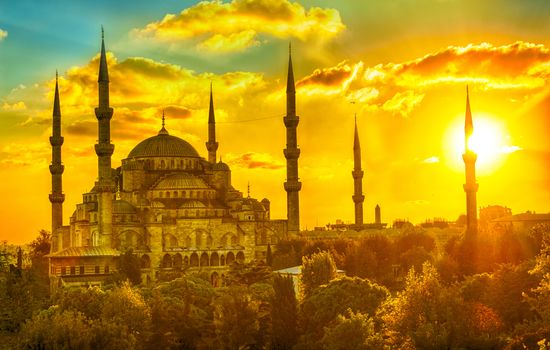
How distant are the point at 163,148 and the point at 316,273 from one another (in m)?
33.2

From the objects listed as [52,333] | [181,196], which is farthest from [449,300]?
[181,196]

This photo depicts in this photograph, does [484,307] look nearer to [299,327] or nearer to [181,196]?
[299,327]

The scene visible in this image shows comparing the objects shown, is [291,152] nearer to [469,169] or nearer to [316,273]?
[469,169]

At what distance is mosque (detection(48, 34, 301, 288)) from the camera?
2240 inches

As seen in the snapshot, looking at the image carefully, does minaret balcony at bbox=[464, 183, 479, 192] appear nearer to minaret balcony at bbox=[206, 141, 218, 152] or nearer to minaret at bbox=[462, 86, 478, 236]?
Result: minaret at bbox=[462, 86, 478, 236]

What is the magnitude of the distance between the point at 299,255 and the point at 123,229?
12830 mm

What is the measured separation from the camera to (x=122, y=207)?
203 ft

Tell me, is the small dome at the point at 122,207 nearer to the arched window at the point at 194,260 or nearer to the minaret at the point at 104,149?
the minaret at the point at 104,149

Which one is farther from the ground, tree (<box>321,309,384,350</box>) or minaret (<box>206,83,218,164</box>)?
minaret (<box>206,83,218,164</box>)

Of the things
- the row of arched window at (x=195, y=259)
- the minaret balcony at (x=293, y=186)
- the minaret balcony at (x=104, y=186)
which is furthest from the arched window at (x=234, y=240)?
the minaret balcony at (x=104, y=186)

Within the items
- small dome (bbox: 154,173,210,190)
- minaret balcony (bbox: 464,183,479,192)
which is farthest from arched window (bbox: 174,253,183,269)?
minaret balcony (bbox: 464,183,479,192)

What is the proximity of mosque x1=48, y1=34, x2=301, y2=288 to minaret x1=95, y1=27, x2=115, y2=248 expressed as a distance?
0.07 m

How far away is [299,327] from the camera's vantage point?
96.4 feet

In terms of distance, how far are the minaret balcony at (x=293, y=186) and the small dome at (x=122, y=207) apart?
11.6m
